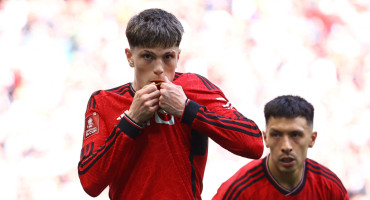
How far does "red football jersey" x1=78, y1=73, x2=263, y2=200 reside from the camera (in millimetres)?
1662

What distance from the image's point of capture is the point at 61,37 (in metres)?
4.55

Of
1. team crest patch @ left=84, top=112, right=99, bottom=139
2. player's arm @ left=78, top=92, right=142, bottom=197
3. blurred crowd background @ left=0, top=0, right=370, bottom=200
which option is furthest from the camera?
blurred crowd background @ left=0, top=0, right=370, bottom=200

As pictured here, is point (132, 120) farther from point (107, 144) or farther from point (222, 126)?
point (222, 126)

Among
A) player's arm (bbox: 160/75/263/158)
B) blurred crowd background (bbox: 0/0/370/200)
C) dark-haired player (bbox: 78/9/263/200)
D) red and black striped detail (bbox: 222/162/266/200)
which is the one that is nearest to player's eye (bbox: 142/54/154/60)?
dark-haired player (bbox: 78/9/263/200)

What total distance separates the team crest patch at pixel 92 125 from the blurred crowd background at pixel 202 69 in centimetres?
248

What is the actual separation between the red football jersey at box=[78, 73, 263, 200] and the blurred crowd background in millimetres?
2557

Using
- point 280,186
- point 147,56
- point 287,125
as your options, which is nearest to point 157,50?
point 147,56

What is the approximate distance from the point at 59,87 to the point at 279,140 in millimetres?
2528

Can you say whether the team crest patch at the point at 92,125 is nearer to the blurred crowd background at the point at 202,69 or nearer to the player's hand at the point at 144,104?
the player's hand at the point at 144,104

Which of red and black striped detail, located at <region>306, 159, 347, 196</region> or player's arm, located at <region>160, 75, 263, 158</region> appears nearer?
player's arm, located at <region>160, 75, 263, 158</region>

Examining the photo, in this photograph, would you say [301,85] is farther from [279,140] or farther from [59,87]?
[279,140]

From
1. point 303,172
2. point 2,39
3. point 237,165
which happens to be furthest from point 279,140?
point 2,39

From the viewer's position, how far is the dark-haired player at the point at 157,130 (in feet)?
5.46

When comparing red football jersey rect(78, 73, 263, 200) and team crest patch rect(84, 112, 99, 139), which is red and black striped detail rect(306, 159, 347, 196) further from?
team crest patch rect(84, 112, 99, 139)
